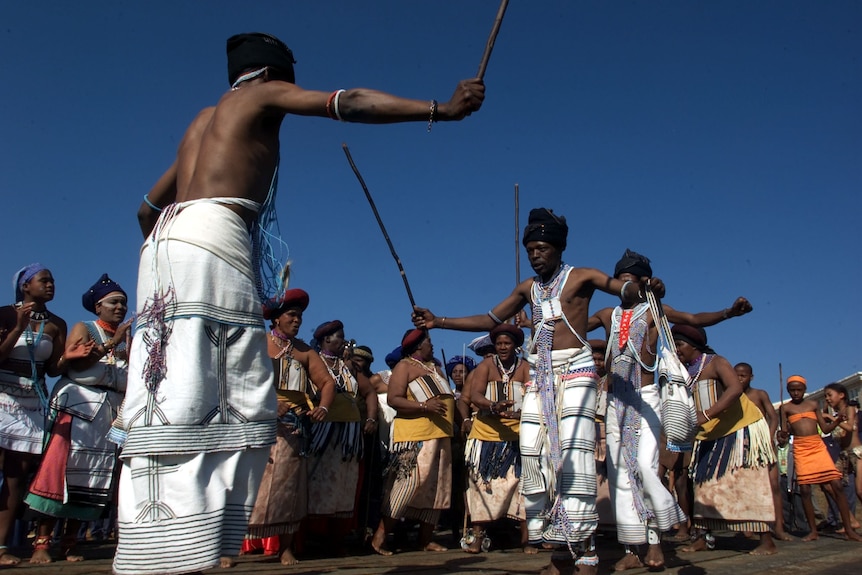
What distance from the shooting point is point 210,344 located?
9.82 feet

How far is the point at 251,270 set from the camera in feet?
10.6

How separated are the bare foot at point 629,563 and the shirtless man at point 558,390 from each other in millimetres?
693

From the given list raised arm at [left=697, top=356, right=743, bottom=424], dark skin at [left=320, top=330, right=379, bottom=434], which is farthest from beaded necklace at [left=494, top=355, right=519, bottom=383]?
raised arm at [left=697, top=356, right=743, bottom=424]

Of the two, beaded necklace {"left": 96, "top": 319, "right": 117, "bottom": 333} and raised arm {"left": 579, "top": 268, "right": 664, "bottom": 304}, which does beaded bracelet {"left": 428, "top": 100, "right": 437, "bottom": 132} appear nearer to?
raised arm {"left": 579, "top": 268, "right": 664, "bottom": 304}

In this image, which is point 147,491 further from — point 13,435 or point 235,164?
point 13,435

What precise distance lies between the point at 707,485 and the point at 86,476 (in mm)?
5490

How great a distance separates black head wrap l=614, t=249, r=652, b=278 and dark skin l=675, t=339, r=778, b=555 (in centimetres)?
149

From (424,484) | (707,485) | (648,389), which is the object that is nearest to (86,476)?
(424,484)

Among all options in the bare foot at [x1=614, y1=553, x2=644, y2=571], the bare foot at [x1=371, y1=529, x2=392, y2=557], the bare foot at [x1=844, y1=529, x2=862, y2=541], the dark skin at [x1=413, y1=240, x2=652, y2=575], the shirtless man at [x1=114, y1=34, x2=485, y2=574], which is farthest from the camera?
the bare foot at [x1=844, y1=529, x2=862, y2=541]

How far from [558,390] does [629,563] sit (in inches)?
A: 61.1

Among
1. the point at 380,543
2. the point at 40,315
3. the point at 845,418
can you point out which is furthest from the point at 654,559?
the point at 845,418

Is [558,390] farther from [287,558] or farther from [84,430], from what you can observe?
[84,430]

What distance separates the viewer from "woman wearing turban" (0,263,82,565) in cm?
543

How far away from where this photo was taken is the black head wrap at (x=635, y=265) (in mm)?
5969
